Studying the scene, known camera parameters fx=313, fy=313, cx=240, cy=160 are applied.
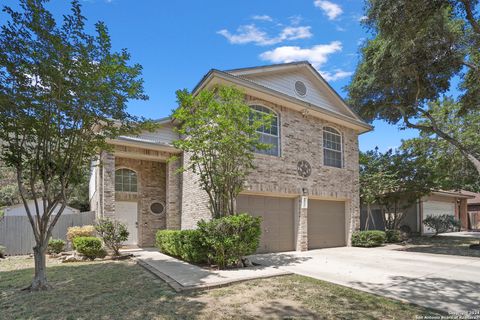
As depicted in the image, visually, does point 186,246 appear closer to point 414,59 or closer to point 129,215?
point 129,215

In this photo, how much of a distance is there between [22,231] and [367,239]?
51.2ft

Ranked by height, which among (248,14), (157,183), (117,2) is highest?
(248,14)

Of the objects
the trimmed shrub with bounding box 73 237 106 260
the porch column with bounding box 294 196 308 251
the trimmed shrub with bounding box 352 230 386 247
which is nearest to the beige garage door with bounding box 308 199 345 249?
the trimmed shrub with bounding box 352 230 386 247

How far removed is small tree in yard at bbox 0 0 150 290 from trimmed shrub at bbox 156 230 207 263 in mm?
3751

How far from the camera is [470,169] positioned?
18.7 meters

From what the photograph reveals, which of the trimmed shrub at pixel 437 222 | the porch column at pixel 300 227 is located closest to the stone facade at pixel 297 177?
the porch column at pixel 300 227

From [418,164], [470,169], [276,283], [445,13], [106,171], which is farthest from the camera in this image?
[470,169]

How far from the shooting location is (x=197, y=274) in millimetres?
7738

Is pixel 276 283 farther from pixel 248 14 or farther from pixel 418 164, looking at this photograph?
pixel 418 164

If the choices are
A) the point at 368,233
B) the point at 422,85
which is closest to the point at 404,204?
the point at 368,233

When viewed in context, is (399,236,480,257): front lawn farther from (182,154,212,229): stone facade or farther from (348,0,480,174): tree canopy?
(182,154,212,229): stone facade

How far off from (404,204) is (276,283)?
15.1 m

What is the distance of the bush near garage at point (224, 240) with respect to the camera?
857 cm

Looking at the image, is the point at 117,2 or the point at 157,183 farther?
the point at 157,183
